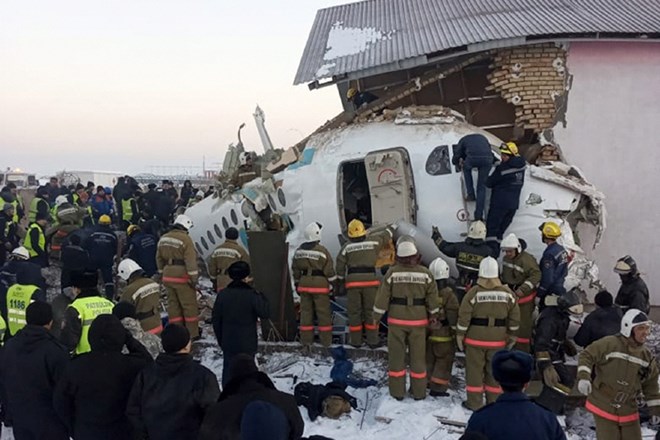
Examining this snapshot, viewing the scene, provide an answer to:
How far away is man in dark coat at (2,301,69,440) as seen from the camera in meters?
4.21

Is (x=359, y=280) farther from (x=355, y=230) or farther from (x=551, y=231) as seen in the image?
(x=551, y=231)

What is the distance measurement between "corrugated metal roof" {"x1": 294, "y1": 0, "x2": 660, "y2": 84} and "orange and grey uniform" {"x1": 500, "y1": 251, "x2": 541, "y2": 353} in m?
4.31

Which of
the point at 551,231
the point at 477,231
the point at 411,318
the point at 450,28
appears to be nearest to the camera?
the point at 411,318

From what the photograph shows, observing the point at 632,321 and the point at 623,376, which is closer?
the point at 632,321

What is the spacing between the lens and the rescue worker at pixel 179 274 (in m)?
7.65

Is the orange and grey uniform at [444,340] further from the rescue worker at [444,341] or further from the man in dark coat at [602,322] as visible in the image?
the man in dark coat at [602,322]

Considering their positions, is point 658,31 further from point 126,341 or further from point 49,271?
point 49,271

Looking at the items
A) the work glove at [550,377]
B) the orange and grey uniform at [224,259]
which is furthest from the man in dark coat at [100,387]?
the work glove at [550,377]

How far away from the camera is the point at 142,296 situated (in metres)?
6.47

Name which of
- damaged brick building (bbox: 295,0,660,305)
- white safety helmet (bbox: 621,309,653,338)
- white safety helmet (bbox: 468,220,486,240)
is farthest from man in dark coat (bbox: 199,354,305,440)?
damaged brick building (bbox: 295,0,660,305)

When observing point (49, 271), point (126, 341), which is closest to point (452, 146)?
point (126, 341)

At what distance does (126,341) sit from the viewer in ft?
13.6

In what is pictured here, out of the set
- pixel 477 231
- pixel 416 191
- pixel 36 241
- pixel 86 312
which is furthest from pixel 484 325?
pixel 36 241

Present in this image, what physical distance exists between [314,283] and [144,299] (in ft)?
7.43
